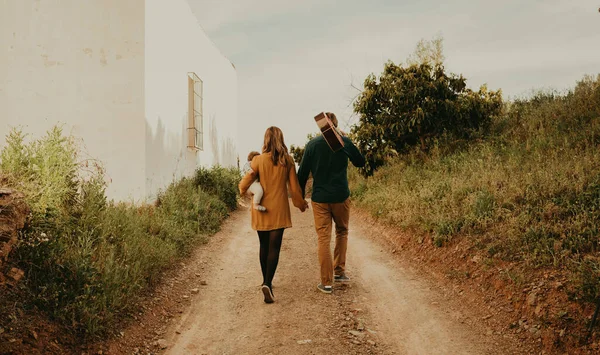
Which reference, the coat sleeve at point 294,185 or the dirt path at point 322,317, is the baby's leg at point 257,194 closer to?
the coat sleeve at point 294,185

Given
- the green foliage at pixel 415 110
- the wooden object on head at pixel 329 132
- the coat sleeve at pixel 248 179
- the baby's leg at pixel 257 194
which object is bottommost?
the baby's leg at pixel 257 194

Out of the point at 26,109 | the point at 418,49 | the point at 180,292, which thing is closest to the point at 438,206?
the point at 180,292

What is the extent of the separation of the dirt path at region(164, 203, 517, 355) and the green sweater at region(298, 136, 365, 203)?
4.13 feet

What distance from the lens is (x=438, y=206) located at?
7.89 m

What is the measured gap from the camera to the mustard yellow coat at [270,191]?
5.60 meters

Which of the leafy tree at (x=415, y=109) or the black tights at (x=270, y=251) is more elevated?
the leafy tree at (x=415, y=109)

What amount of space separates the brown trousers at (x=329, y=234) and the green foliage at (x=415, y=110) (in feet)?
21.1

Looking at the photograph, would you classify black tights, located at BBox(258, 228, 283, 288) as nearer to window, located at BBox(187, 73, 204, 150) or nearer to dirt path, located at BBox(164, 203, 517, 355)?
dirt path, located at BBox(164, 203, 517, 355)

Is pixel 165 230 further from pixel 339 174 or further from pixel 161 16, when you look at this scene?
pixel 161 16

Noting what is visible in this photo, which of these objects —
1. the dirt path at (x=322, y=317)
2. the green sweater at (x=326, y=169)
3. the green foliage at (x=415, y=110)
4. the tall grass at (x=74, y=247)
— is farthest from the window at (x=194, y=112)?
the green sweater at (x=326, y=169)

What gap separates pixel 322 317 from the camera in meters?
5.07

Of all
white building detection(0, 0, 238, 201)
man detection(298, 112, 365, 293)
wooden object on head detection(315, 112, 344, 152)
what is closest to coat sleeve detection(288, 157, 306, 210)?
man detection(298, 112, 365, 293)

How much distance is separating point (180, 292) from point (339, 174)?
2585 millimetres

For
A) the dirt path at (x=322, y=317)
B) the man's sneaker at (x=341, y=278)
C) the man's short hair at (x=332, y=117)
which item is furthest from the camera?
the man's sneaker at (x=341, y=278)
